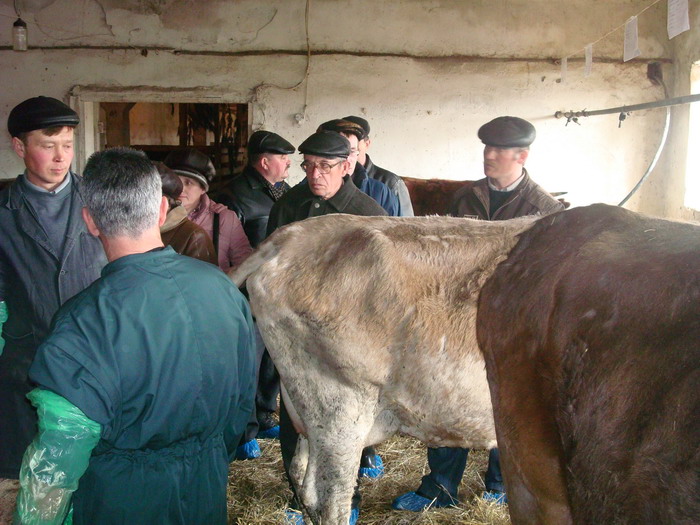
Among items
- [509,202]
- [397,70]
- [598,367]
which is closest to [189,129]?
[397,70]

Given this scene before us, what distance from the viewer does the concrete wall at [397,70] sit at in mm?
8328

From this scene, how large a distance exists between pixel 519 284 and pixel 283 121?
759 cm

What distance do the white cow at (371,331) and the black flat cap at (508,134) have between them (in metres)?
1.05

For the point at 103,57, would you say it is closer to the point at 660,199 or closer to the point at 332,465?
the point at 332,465

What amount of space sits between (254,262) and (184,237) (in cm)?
68

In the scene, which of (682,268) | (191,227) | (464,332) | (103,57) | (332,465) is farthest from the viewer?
(103,57)

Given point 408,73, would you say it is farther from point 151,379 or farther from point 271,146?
point 151,379

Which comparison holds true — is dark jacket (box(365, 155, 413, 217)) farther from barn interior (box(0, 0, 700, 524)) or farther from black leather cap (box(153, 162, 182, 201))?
barn interior (box(0, 0, 700, 524))

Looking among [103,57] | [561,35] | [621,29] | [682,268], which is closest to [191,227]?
[682,268]

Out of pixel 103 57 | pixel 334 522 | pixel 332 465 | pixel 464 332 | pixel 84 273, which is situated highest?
pixel 103 57

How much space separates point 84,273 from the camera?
3.16 meters

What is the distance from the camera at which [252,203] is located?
5.43m

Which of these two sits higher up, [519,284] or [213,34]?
[213,34]

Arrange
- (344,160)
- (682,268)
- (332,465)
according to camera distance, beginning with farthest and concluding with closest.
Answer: (344,160)
(332,465)
(682,268)
